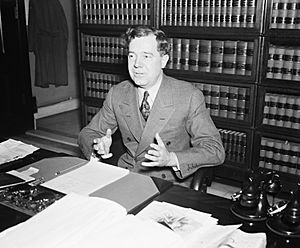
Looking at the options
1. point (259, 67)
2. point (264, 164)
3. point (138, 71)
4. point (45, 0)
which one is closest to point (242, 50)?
point (259, 67)

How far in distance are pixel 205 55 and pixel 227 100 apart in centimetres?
42

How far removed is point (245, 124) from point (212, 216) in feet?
6.62

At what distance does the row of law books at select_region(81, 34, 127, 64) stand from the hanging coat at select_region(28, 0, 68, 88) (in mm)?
1312

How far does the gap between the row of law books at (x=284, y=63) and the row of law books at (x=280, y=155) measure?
53cm

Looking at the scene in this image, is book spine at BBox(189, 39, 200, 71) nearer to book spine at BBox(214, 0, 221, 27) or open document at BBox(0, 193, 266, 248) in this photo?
book spine at BBox(214, 0, 221, 27)

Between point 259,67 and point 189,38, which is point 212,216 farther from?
point 189,38

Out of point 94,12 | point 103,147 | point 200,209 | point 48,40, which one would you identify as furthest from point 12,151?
point 48,40

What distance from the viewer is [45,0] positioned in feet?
16.4

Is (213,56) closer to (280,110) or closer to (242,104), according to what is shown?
(242,104)

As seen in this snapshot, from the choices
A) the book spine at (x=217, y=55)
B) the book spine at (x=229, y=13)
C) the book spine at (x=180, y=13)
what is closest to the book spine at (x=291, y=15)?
the book spine at (x=229, y=13)

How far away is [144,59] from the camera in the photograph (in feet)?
6.19

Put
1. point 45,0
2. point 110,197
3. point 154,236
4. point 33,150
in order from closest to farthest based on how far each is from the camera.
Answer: point 154,236 → point 110,197 → point 33,150 → point 45,0

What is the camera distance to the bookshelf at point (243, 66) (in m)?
2.90

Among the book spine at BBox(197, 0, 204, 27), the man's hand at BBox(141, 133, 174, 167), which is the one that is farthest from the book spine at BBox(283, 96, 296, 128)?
the man's hand at BBox(141, 133, 174, 167)
